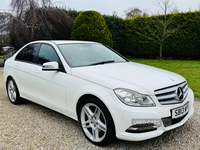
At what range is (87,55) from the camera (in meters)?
3.90

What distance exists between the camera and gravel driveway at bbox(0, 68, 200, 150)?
2916mm

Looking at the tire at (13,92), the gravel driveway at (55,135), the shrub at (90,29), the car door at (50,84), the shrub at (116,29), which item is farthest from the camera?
the shrub at (116,29)

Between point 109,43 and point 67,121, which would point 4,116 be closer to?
point 67,121

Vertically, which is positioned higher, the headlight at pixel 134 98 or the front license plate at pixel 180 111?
the headlight at pixel 134 98

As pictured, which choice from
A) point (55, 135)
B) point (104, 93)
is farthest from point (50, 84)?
point (104, 93)

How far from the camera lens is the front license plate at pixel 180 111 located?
271cm

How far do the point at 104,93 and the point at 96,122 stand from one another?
0.51 metres

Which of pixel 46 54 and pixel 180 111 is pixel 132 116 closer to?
pixel 180 111

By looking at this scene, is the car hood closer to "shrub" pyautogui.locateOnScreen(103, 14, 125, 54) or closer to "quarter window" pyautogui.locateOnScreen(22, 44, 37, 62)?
"quarter window" pyautogui.locateOnScreen(22, 44, 37, 62)

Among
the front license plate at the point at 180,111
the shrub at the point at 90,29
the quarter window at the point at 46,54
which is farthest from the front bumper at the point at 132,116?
the shrub at the point at 90,29

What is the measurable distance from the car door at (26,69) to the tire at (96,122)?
1556mm

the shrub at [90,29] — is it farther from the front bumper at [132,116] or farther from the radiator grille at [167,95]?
the front bumper at [132,116]

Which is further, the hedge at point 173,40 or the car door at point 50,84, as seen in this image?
the hedge at point 173,40

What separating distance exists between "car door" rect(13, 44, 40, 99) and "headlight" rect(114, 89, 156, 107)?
7.13ft
